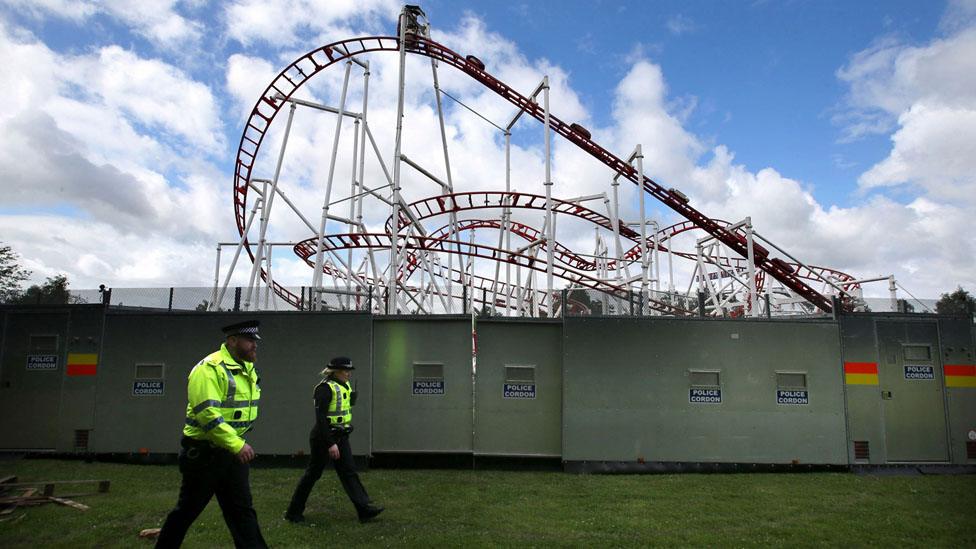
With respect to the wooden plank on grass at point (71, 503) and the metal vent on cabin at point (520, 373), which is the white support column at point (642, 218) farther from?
the wooden plank on grass at point (71, 503)

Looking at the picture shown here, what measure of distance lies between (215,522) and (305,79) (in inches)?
620

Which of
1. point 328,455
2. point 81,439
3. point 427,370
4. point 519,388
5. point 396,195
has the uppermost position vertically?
point 396,195

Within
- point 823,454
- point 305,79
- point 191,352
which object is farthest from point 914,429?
point 305,79

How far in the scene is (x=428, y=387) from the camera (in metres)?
9.62

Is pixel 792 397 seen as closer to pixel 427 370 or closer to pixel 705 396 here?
pixel 705 396

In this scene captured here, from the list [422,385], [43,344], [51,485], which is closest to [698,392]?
[422,385]

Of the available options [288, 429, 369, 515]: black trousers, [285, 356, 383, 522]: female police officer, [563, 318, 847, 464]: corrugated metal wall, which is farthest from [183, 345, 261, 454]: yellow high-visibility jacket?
[563, 318, 847, 464]: corrugated metal wall

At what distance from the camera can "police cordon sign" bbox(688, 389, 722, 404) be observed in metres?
9.41

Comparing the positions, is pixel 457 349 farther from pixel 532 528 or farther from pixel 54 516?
pixel 54 516

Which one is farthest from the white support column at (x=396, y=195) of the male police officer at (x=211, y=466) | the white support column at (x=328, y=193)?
the male police officer at (x=211, y=466)

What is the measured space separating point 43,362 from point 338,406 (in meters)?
7.16

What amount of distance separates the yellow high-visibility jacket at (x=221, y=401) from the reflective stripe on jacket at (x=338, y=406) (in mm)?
1596

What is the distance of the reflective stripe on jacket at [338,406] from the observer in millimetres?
6285

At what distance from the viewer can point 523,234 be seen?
23.5 metres
